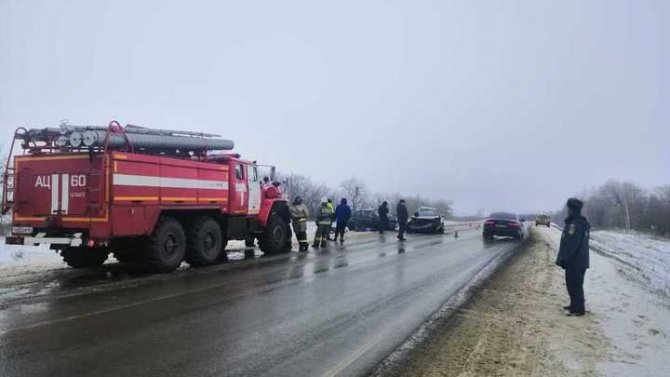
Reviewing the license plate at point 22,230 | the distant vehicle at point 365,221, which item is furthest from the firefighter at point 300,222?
the distant vehicle at point 365,221

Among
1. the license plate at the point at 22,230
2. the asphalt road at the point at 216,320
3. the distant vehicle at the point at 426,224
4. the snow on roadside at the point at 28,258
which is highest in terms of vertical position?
A: the license plate at the point at 22,230

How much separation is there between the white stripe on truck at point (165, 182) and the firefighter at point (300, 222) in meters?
4.05

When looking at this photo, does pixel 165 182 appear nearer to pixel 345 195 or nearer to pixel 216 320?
pixel 216 320

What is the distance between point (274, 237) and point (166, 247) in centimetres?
500

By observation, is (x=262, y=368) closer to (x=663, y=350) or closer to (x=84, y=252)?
(x=663, y=350)

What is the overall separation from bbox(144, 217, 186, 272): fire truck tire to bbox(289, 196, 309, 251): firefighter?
5.68 metres

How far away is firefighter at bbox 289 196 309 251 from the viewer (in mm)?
17766

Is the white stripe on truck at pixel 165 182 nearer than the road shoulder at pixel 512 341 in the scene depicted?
→ No

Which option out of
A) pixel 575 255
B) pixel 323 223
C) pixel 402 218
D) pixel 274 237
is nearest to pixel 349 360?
pixel 575 255

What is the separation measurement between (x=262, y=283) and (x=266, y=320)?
311 centimetres

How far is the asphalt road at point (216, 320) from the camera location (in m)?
5.38

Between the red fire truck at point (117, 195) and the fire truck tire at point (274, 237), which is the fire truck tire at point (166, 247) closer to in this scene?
the red fire truck at point (117, 195)

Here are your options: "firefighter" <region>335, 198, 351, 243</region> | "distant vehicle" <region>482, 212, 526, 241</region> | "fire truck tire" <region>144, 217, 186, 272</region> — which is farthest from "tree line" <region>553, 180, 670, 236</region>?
"fire truck tire" <region>144, 217, 186, 272</region>

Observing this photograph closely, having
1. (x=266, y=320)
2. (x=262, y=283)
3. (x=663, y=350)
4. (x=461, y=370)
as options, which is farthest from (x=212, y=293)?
(x=663, y=350)
